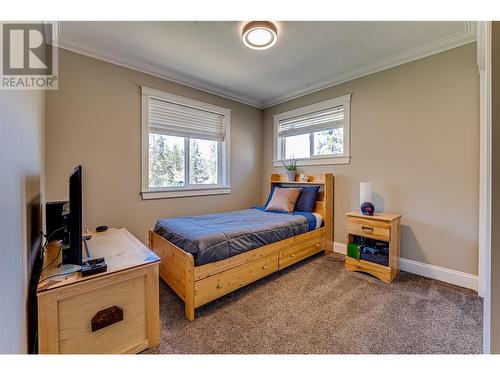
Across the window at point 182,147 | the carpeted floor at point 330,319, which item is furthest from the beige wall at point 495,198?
the window at point 182,147

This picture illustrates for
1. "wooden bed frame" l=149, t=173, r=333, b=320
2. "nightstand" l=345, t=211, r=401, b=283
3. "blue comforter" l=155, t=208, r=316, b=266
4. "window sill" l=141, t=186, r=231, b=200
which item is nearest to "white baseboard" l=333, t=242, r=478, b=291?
"nightstand" l=345, t=211, r=401, b=283

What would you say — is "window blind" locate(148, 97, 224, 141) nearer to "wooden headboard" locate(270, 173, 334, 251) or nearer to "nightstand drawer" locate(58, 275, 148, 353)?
"wooden headboard" locate(270, 173, 334, 251)

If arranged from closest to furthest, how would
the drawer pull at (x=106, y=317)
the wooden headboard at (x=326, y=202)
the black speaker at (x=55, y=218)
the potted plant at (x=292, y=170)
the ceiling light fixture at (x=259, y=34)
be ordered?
the drawer pull at (x=106, y=317) < the black speaker at (x=55, y=218) < the ceiling light fixture at (x=259, y=34) < the wooden headboard at (x=326, y=202) < the potted plant at (x=292, y=170)

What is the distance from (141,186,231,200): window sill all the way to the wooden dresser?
4.31 feet

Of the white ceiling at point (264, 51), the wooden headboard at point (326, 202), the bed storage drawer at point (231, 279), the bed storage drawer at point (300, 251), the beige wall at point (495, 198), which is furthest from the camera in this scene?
the wooden headboard at point (326, 202)

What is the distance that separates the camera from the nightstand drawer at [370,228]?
7.59ft

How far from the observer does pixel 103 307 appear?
4.08 feet

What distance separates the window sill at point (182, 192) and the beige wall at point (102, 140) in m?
0.07

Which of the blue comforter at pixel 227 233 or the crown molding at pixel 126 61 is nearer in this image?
the blue comforter at pixel 227 233

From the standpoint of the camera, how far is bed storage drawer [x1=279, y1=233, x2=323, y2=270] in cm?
248

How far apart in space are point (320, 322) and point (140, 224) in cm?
231

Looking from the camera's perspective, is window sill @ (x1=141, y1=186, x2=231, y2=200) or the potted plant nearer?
window sill @ (x1=141, y1=186, x2=231, y2=200)

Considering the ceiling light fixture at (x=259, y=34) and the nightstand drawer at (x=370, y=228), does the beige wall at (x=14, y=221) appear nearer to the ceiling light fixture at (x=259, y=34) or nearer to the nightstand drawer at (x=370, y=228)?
the ceiling light fixture at (x=259, y=34)
